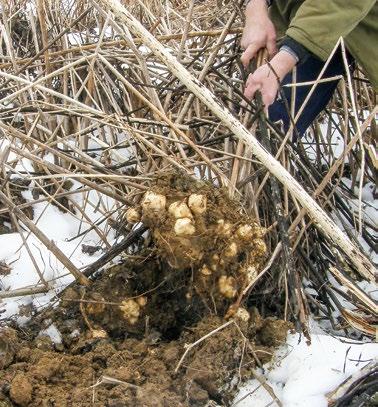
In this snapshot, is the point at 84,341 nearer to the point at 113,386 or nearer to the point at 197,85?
the point at 113,386

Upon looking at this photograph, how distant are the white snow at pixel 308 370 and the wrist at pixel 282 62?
0.81 metres

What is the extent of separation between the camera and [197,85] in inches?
58.4

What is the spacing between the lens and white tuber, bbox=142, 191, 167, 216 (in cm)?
165

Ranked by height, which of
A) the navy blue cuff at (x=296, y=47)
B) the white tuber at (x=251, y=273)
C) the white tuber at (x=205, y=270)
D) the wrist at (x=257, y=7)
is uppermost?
the wrist at (x=257, y=7)

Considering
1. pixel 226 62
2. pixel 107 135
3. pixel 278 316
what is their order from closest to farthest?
pixel 278 316 → pixel 226 62 → pixel 107 135

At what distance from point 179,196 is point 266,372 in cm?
51

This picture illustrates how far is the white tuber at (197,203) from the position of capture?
1.63 meters

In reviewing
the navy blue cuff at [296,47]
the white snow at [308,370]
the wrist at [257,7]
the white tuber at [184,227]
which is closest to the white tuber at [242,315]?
the white snow at [308,370]

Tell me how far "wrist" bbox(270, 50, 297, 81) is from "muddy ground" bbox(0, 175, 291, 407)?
1.64 ft

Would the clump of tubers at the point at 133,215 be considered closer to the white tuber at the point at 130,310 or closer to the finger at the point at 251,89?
the white tuber at the point at 130,310

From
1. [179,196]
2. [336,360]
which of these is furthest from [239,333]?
[179,196]

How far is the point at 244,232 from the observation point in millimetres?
1665

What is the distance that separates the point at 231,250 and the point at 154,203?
0.23m

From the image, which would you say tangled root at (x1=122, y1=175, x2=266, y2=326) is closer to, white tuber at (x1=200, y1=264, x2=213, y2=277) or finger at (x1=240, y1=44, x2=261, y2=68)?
white tuber at (x1=200, y1=264, x2=213, y2=277)
